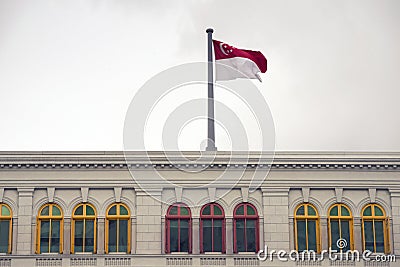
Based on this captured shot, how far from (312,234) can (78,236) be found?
1217 centimetres

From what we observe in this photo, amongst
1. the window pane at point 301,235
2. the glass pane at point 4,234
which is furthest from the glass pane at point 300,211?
the glass pane at point 4,234

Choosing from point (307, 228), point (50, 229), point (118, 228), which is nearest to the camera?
point (50, 229)

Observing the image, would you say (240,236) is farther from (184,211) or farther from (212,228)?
(184,211)

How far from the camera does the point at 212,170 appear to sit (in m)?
45.5

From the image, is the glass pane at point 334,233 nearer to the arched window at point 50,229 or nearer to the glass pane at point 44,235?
the arched window at point 50,229

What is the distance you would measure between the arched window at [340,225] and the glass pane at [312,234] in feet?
2.55

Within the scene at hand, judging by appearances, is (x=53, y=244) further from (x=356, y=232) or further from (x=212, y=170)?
(x=356, y=232)

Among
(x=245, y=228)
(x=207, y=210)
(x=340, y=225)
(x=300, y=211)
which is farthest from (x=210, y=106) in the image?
(x=340, y=225)

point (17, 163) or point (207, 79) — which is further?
point (207, 79)

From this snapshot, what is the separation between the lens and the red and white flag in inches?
1935

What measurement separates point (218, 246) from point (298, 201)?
483 centimetres

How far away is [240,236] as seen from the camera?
45.4 meters

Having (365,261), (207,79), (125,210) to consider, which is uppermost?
(207,79)

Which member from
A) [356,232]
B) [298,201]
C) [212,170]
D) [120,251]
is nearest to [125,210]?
[120,251]
